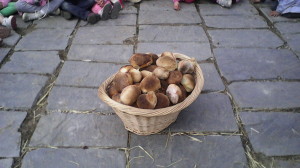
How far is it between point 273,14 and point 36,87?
345 cm

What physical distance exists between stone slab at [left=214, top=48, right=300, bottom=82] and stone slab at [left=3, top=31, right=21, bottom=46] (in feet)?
8.36

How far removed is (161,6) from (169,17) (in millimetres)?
444

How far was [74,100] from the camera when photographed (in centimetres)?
254

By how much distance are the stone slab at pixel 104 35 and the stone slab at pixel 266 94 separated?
156 cm

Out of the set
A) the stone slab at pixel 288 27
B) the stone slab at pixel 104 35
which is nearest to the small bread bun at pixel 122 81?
the stone slab at pixel 104 35

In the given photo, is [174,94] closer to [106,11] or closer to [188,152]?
[188,152]

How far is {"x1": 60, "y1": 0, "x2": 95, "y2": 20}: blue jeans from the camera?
387cm

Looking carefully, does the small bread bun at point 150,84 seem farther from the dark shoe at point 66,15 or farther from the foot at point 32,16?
the foot at point 32,16

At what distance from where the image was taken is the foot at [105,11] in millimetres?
Result: 3810

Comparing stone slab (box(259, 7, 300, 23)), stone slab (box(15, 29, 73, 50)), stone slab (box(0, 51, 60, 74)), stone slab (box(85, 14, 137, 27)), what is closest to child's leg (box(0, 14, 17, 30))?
stone slab (box(15, 29, 73, 50))

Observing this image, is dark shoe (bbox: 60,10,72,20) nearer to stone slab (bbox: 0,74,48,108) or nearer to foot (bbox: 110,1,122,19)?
foot (bbox: 110,1,122,19)

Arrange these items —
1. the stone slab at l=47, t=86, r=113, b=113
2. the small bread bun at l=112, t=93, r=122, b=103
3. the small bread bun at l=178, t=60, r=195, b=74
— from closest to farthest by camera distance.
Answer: the small bread bun at l=112, t=93, r=122, b=103 → the small bread bun at l=178, t=60, r=195, b=74 → the stone slab at l=47, t=86, r=113, b=113

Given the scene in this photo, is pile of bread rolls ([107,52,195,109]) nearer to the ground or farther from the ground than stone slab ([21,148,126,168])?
farther from the ground

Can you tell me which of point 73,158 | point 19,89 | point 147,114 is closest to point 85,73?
point 19,89
